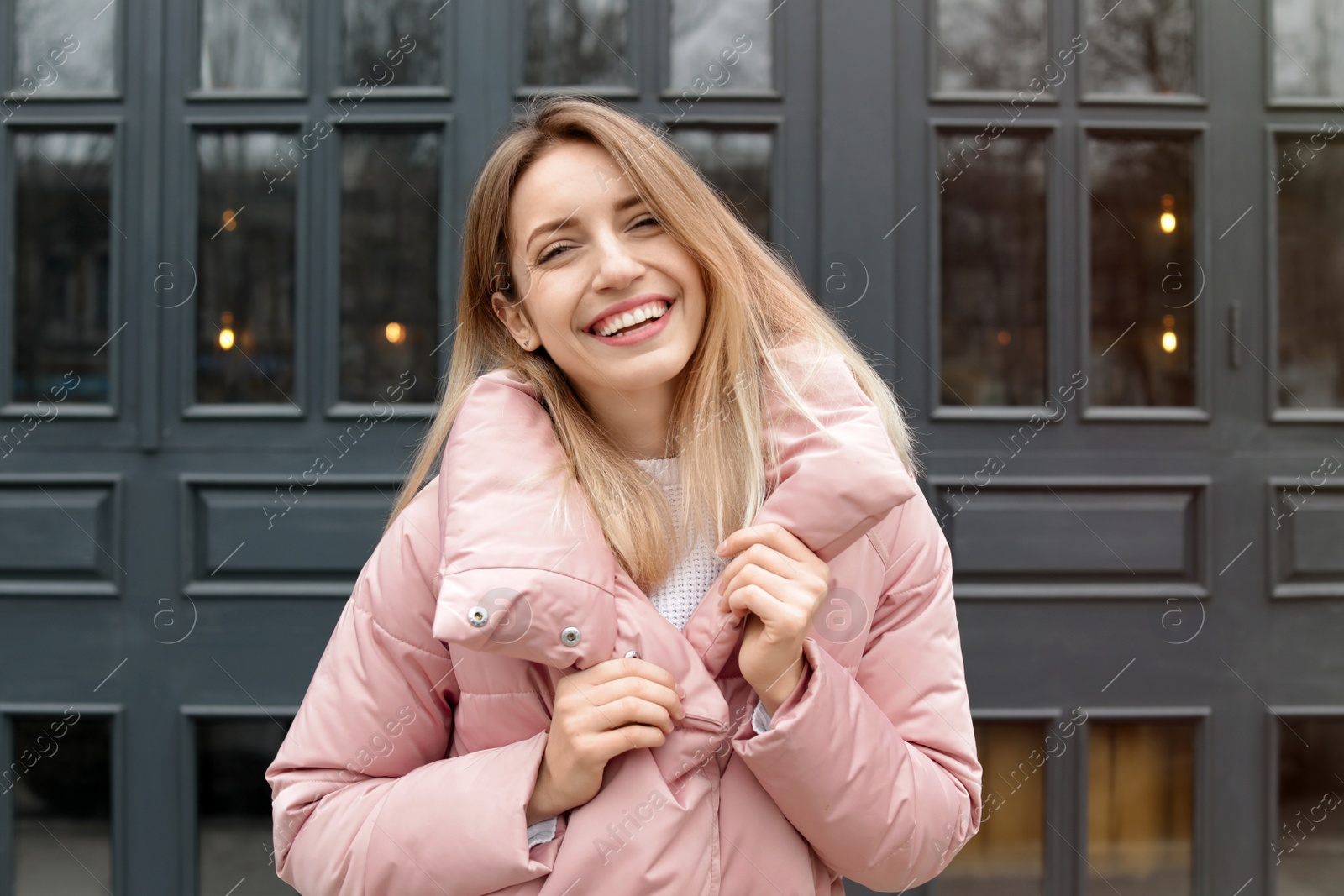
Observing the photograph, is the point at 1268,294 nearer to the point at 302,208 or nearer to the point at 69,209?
the point at 302,208

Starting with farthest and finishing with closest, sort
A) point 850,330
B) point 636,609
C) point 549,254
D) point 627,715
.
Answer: point 850,330 → point 549,254 → point 636,609 → point 627,715

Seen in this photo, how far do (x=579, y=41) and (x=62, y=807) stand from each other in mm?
2774

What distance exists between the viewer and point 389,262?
2900mm

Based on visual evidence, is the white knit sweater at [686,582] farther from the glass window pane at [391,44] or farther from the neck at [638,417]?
the glass window pane at [391,44]

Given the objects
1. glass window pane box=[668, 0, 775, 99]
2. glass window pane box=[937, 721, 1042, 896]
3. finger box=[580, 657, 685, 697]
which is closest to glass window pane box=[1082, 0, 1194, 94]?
glass window pane box=[668, 0, 775, 99]

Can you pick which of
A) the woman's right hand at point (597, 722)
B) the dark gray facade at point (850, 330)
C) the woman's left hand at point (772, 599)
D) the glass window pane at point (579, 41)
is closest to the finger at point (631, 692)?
the woman's right hand at point (597, 722)

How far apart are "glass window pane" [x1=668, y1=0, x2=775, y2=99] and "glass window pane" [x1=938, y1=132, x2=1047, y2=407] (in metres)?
0.71

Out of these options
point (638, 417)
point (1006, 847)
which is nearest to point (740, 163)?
point (638, 417)

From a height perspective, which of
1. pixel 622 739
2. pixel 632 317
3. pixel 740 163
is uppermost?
pixel 740 163

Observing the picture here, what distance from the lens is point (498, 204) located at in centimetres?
140

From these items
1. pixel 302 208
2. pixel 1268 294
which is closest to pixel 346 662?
pixel 302 208

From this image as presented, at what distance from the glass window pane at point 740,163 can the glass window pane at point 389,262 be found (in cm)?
79

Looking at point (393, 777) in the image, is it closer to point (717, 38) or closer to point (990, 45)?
point (717, 38)

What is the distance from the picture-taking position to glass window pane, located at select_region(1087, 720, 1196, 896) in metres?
2.87
